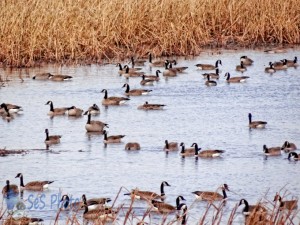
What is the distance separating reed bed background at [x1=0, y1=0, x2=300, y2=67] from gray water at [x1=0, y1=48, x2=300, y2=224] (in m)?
0.53

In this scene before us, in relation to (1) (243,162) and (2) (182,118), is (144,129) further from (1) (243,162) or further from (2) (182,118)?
(1) (243,162)

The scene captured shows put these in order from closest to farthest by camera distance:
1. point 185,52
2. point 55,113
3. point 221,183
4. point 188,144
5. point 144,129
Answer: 1. point 221,183
2. point 188,144
3. point 144,129
4. point 55,113
5. point 185,52

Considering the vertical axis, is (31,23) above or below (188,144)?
above

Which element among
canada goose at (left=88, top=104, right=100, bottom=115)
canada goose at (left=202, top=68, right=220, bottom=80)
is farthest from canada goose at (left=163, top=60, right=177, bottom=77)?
canada goose at (left=88, top=104, right=100, bottom=115)

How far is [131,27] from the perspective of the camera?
2614 cm

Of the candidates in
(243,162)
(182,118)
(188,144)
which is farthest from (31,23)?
(243,162)

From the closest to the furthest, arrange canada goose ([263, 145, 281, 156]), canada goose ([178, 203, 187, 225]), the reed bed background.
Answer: canada goose ([178, 203, 187, 225]), canada goose ([263, 145, 281, 156]), the reed bed background

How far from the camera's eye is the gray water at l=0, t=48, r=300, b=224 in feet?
47.0

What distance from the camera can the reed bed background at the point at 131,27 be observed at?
25.0m

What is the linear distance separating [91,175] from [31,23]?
1049 cm

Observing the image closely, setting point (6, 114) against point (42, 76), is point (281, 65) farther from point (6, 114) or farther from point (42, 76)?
point (6, 114)

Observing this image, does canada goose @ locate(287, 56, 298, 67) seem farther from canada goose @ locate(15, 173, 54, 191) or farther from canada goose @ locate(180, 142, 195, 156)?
canada goose @ locate(15, 173, 54, 191)

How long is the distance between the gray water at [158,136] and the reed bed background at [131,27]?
20.7 inches

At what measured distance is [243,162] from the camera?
52.3 feet
